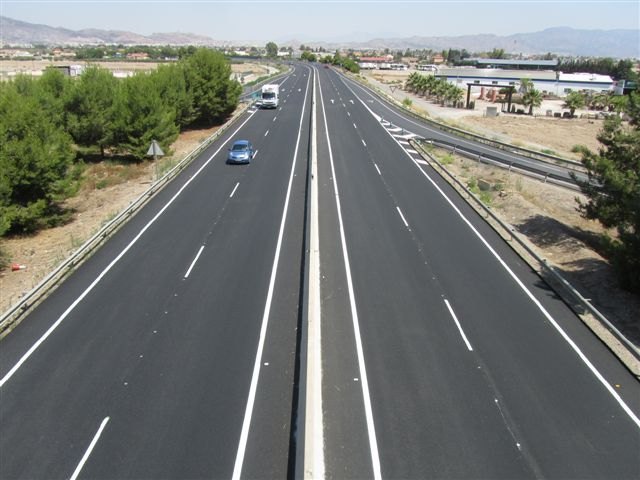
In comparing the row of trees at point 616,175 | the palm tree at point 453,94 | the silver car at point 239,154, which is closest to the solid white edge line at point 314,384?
the row of trees at point 616,175

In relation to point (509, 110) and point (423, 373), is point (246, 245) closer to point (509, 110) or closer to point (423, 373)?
point (423, 373)

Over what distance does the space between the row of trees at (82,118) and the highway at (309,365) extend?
5.74 metres

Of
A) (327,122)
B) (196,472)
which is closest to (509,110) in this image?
(327,122)

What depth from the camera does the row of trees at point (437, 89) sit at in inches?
3453

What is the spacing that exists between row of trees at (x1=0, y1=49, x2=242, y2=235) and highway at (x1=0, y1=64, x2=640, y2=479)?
5743 mm

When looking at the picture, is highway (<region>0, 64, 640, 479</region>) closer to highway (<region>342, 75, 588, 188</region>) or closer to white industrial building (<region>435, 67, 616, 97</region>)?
highway (<region>342, 75, 588, 188</region>)

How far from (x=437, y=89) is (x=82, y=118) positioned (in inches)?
2708

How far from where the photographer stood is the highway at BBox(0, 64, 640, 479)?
10141mm

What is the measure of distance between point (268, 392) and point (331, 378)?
1571mm

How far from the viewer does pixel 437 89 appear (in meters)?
92.8

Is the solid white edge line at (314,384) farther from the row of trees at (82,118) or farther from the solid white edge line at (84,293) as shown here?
the row of trees at (82,118)

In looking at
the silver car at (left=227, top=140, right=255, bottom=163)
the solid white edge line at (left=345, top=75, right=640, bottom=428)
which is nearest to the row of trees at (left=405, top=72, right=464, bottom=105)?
the silver car at (left=227, top=140, right=255, bottom=163)

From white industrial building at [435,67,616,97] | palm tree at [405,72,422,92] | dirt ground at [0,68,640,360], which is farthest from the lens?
white industrial building at [435,67,616,97]

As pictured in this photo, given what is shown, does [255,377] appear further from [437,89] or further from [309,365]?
[437,89]
